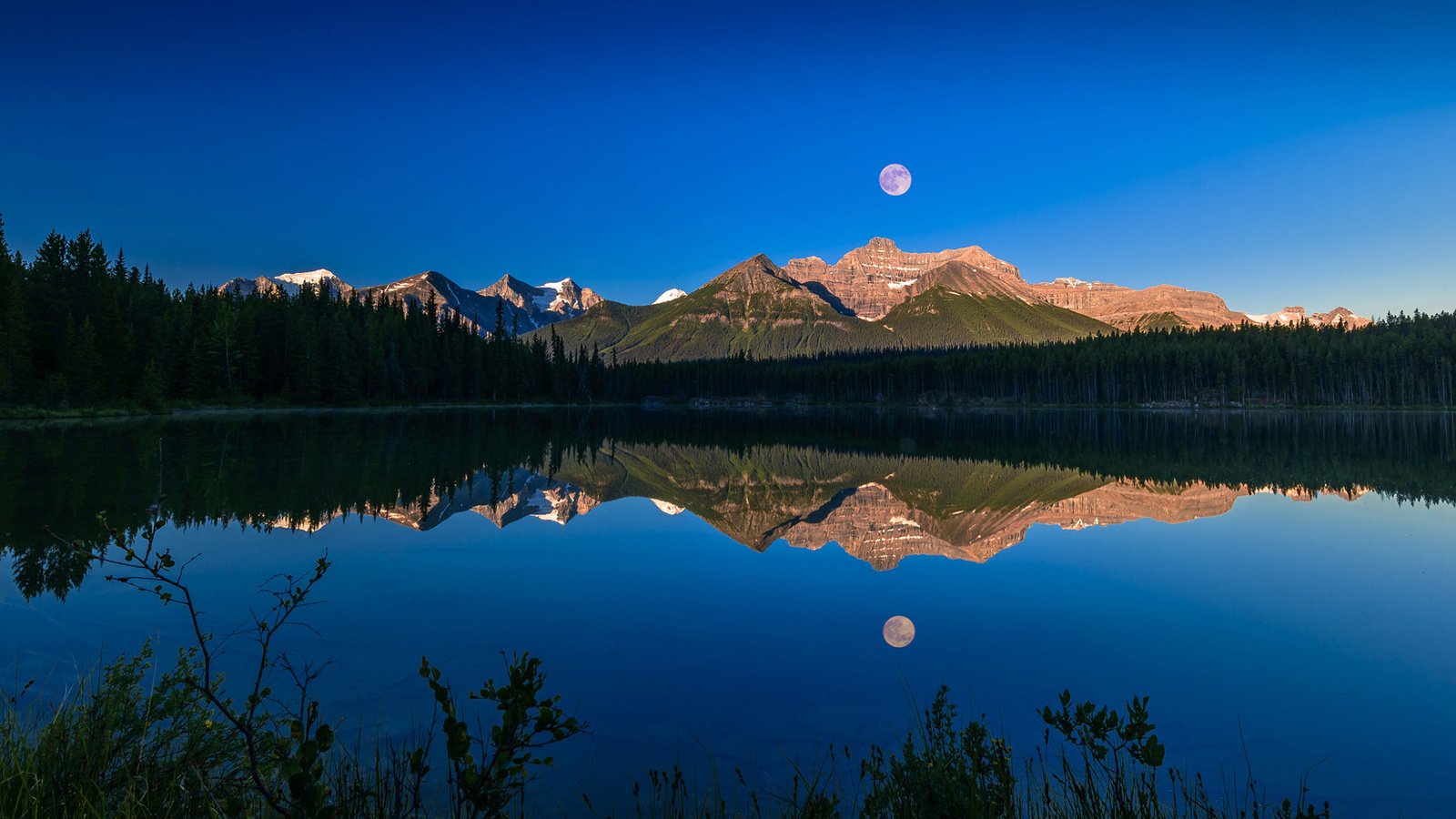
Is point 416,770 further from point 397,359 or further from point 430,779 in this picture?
point 397,359

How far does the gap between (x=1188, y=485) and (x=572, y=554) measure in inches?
1092

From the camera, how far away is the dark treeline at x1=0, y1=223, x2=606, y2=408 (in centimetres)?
7169

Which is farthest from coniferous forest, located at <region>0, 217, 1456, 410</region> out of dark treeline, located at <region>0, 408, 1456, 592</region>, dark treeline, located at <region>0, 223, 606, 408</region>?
dark treeline, located at <region>0, 408, 1456, 592</region>

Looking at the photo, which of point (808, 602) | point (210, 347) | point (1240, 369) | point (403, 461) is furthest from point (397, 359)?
point (1240, 369)

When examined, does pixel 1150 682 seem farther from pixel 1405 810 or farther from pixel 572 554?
pixel 572 554

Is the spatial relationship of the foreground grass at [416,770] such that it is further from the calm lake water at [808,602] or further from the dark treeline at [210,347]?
the dark treeline at [210,347]

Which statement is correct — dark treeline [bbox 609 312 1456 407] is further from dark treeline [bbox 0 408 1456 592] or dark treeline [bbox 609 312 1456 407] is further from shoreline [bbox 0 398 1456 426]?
dark treeline [bbox 0 408 1456 592]

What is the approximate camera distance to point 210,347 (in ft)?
306

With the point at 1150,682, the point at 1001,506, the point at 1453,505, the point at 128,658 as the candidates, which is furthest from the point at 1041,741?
the point at 1453,505

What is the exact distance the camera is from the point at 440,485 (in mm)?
28312

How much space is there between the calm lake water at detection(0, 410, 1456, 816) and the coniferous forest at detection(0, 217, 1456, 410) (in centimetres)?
5615

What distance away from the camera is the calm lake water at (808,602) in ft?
29.2

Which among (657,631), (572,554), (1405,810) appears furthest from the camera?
(572,554)

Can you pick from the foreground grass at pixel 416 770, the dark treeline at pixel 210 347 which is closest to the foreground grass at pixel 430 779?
the foreground grass at pixel 416 770
